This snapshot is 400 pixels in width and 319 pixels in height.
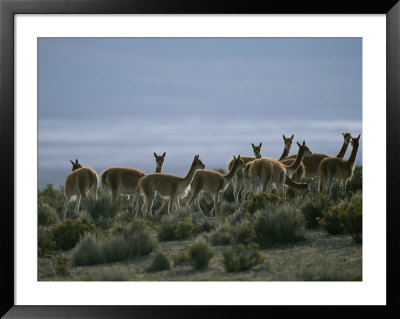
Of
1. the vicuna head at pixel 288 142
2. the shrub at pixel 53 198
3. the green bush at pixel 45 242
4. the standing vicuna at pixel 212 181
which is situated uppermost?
the vicuna head at pixel 288 142

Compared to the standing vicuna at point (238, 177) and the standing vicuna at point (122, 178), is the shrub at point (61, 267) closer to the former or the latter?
the standing vicuna at point (122, 178)

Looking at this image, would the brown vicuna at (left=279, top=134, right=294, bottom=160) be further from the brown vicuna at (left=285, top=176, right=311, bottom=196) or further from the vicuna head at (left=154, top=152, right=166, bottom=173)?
the vicuna head at (left=154, top=152, right=166, bottom=173)

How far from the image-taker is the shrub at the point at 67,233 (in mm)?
9281

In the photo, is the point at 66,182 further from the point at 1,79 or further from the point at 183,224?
the point at 1,79

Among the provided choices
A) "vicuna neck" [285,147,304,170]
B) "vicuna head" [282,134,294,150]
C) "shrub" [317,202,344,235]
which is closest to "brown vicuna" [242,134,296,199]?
"vicuna head" [282,134,294,150]

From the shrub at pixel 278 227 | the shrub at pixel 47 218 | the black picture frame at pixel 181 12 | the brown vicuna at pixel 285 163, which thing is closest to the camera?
the black picture frame at pixel 181 12

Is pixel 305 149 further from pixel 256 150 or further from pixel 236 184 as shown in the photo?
pixel 256 150

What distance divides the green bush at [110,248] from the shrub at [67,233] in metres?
0.56

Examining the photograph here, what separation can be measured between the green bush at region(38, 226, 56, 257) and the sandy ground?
141mm

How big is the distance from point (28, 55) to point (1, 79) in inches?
19.8

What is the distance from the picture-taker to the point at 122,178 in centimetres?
1316

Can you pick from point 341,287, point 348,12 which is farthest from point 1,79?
point 341,287

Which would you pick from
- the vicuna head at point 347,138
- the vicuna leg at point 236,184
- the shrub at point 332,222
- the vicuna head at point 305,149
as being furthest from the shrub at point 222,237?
the vicuna head at point 347,138

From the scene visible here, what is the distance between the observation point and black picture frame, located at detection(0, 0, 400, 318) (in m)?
6.88
